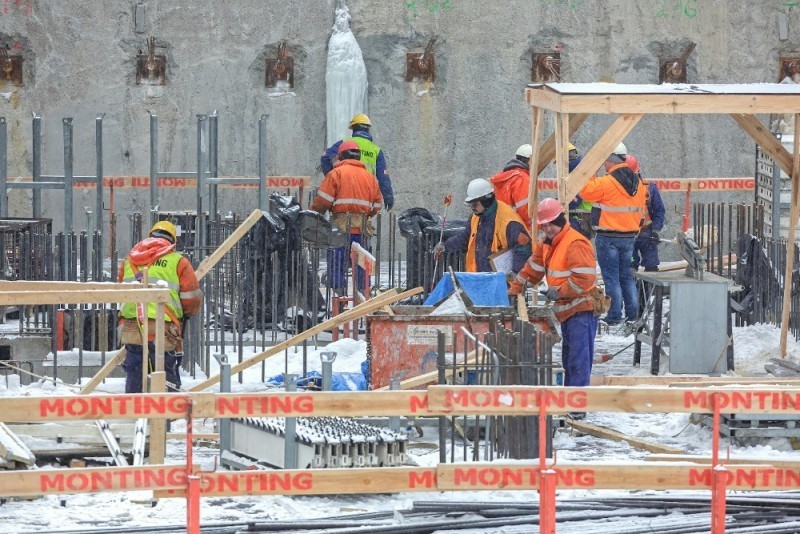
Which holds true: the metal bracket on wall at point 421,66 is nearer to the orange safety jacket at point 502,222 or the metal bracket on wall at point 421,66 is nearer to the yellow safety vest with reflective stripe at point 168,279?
the orange safety jacket at point 502,222

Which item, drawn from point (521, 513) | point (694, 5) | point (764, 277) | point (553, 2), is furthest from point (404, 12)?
point (521, 513)

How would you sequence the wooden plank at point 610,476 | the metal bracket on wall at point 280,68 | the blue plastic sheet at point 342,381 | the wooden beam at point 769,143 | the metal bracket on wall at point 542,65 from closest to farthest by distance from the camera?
the wooden plank at point 610,476, the blue plastic sheet at point 342,381, the wooden beam at point 769,143, the metal bracket on wall at point 280,68, the metal bracket on wall at point 542,65

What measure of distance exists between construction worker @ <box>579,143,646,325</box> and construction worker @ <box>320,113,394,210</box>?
96.6 inches

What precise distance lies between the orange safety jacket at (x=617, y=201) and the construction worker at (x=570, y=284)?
361 centimetres

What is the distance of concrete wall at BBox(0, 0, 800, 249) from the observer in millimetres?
21891

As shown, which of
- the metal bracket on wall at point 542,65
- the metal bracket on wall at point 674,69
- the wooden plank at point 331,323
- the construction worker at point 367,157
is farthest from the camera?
the metal bracket on wall at point 674,69

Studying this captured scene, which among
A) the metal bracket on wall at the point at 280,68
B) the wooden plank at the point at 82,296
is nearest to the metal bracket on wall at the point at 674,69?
the metal bracket on wall at the point at 280,68

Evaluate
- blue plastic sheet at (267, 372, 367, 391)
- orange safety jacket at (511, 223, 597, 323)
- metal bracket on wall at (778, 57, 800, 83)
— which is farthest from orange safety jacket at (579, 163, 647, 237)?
metal bracket on wall at (778, 57, 800, 83)

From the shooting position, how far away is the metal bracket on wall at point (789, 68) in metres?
22.7

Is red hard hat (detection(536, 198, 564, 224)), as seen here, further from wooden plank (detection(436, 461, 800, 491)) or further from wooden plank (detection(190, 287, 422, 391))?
wooden plank (detection(436, 461, 800, 491))

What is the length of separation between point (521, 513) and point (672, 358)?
5.19m

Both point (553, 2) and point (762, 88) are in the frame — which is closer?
point (762, 88)

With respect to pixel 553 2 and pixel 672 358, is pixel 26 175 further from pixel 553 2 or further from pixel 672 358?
pixel 672 358

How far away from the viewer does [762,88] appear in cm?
1445
